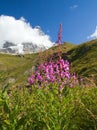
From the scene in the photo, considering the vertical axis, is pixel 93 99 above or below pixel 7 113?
above

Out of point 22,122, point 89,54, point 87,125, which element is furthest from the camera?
point 89,54

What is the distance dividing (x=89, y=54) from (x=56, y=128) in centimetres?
18748

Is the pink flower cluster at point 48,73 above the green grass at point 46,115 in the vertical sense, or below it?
above

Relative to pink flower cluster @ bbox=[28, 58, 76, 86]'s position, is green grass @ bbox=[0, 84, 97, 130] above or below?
below

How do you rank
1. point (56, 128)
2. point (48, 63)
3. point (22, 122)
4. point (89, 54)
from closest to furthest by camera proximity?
point (56, 128) < point (22, 122) < point (48, 63) < point (89, 54)

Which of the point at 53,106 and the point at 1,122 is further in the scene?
the point at 53,106

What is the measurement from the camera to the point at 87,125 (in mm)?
6852

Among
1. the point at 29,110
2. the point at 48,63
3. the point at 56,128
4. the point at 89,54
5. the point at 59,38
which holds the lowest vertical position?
the point at 56,128

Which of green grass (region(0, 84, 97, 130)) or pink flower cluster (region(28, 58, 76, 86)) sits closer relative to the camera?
green grass (region(0, 84, 97, 130))

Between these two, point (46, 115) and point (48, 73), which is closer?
point (46, 115)

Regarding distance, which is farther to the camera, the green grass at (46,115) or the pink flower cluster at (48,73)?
the pink flower cluster at (48,73)

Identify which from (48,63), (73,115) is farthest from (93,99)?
(48,63)

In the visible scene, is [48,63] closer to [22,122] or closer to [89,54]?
[22,122]

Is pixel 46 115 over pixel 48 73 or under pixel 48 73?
under
